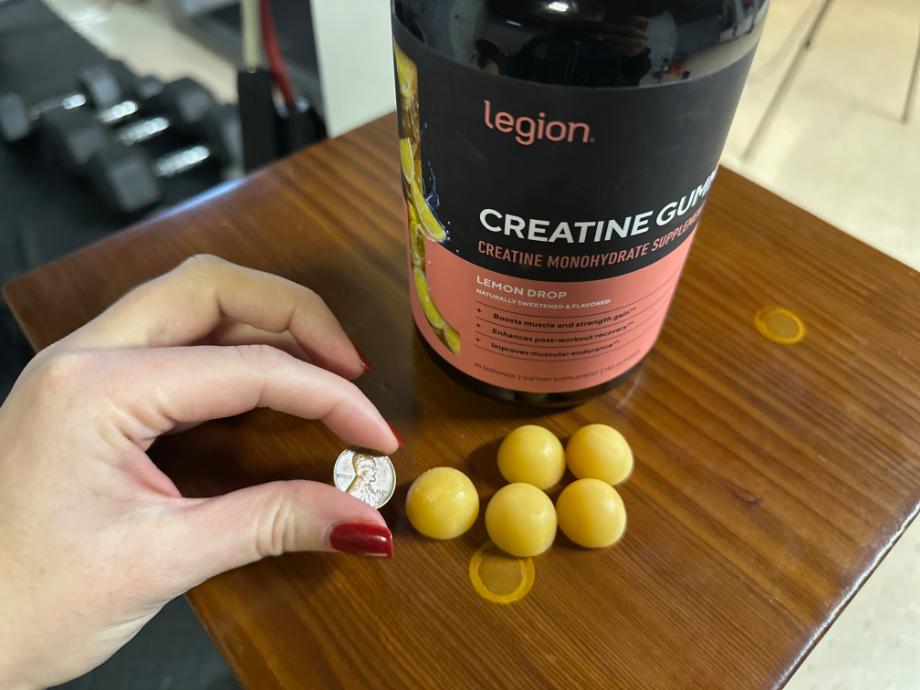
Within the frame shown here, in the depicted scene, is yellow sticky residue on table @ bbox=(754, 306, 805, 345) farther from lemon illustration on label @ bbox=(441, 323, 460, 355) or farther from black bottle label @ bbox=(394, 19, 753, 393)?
lemon illustration on label @ bbox=(441, 323, 460, 355)

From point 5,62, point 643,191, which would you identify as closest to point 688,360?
point 643,191

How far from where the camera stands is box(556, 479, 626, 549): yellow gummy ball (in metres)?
0.37

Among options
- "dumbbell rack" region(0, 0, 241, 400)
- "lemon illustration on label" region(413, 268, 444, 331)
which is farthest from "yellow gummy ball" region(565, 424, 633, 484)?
"dumbbell rack" region(0, 0, 241, 400)

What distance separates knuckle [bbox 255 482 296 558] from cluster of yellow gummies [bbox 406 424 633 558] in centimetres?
7

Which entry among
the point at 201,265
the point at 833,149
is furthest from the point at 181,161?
the point at 833,149

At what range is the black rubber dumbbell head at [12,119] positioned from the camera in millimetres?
1002

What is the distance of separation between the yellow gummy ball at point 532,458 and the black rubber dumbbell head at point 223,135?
2.52 feet

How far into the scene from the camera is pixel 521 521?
366mm

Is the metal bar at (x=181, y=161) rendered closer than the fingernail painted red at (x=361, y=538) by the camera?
No

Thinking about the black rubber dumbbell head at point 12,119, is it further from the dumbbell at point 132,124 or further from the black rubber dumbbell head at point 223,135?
the black rubber dumbbell head at point 223,135

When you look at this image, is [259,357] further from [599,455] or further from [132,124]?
[132,124]

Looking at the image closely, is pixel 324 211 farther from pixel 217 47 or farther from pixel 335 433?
pixel 217 47

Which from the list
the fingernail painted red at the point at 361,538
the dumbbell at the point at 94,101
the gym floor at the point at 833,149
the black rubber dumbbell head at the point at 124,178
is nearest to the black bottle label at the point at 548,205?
the fingernail painted red at the point at 361,538

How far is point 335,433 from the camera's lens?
0.42 m
